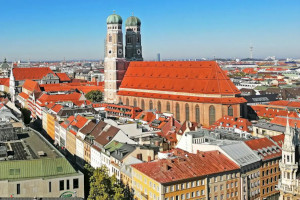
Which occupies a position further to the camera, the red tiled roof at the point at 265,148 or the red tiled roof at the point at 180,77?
the red tiled roof at the point at 180,77

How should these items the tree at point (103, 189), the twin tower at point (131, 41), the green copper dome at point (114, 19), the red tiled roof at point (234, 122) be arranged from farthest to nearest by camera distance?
the twin tower at point (131, 41), the green copper dome at point (114, 19), the red tiled roof at point (234, 122), the tree at point (103, 189)

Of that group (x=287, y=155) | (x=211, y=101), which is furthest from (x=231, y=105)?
(x=287, y=155)

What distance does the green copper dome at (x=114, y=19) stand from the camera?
15138 centimetres

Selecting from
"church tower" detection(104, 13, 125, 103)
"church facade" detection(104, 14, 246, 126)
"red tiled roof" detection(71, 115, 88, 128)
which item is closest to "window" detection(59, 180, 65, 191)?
"red tiled roof" detection(71, 115, 88, 128)

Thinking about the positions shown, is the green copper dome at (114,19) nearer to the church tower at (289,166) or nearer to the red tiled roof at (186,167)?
the red tiled roof at (186,167)

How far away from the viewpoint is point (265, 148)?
7450 centimetres

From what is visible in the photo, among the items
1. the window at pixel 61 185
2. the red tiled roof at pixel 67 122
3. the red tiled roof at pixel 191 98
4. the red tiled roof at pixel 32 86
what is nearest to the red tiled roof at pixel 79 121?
the red tiled roof at pixel 67 122

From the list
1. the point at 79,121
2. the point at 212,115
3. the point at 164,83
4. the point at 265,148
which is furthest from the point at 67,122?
the point at 265,148

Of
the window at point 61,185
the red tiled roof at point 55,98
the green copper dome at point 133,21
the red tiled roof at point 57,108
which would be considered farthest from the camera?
the green copper dome at point 133,21

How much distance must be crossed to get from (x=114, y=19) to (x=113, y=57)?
47.8 ft

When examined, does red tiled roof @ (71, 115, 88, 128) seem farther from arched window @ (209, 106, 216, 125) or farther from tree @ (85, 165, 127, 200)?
arched window @ (209, 106, 216, 125)

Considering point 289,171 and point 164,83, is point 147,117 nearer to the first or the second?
point 164,83

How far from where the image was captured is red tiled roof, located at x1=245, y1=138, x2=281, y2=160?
239ft

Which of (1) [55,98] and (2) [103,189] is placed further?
(1) [55,98]
